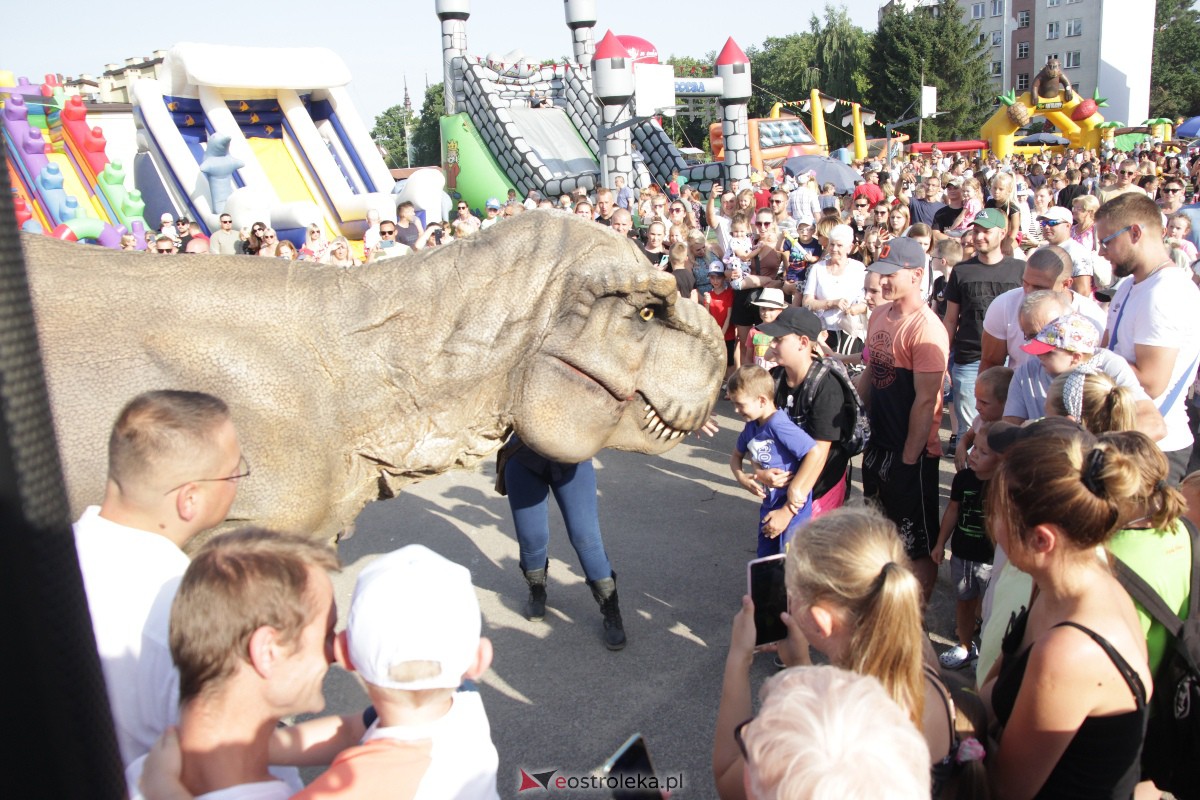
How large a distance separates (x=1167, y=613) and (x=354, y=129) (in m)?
17.4

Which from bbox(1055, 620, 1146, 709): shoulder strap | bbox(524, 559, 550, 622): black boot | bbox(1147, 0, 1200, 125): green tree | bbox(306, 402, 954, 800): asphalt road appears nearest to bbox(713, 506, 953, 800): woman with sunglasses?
bbox(1055, 620, 1146, 709): shoulder strap

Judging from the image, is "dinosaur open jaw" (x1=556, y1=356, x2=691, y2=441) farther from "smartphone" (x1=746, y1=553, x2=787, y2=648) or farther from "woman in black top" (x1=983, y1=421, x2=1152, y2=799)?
"woman in black top" (x1=983, y1=421, x2=1152, y2=799)

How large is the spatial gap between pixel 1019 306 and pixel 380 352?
3785 millimetres

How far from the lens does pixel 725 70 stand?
2067 centimetres

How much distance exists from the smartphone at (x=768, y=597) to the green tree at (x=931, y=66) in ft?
180

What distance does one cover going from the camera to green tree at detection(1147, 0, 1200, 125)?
67.5 meters

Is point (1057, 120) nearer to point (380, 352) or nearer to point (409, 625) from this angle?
point (380, 352)

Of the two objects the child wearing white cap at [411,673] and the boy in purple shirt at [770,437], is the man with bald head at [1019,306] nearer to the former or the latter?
the boy in purple shirt at [770,437]

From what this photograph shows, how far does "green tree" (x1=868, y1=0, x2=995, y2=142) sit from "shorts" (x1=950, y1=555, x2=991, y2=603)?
5267 cm

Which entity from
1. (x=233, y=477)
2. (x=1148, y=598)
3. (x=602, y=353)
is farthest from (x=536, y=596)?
(x=1148, y=598)

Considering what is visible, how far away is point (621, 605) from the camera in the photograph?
502 cm

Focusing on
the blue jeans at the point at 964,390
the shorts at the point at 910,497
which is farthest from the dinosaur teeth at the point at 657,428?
the blue jeans at the point at 964,390

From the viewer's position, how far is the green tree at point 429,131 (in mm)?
66750

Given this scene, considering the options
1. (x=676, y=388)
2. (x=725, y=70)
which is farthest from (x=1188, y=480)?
(x=725, y=70)
